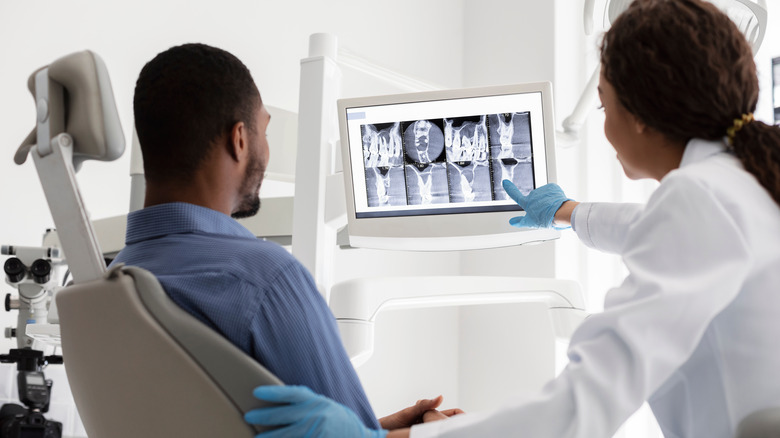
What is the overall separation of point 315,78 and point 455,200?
47 centimetres

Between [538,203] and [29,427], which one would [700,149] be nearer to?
[538,203]

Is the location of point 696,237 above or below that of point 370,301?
above

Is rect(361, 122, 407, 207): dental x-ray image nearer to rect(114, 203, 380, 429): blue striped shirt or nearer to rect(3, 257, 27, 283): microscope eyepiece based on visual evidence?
rect(114, 203, 380, 429): blue striped shirt

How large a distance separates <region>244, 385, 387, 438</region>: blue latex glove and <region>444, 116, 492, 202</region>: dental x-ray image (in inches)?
36.9

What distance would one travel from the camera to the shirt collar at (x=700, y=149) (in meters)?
1.05

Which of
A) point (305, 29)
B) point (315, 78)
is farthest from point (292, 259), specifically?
point (305, 29)

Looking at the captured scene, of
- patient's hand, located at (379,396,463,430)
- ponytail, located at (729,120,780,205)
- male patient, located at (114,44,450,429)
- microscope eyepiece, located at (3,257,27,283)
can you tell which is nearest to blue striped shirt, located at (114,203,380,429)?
male patient, located at (114,44,450,429)

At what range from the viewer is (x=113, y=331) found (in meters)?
0.92

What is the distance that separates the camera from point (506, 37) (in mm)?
3912

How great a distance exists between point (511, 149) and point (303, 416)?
1.06 m

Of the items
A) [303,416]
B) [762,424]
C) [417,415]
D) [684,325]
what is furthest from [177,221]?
[762,424]

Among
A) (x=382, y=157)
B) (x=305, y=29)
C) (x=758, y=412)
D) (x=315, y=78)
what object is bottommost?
(x=758, y=412)

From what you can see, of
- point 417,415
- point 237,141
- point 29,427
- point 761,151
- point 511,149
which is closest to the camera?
point 761,151

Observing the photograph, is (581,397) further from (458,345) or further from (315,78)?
(458,345)
